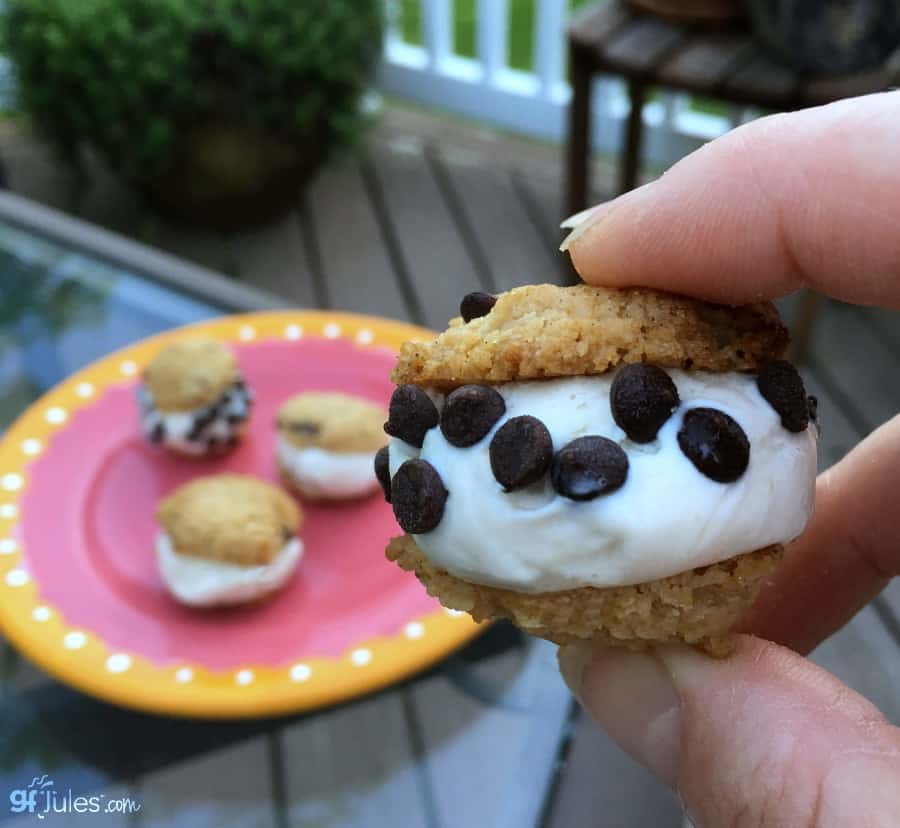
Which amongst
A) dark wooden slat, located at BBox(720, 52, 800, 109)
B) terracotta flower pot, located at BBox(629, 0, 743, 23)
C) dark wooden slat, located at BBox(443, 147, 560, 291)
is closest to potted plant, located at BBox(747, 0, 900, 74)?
dark wooden slat, located at BBox(720, 52, 800, 109)

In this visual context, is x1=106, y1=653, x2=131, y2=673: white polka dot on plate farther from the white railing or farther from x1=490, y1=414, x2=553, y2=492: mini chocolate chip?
the white railing

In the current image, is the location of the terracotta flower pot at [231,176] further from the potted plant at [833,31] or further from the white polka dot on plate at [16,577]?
the white polka dot on plate at [16,577]

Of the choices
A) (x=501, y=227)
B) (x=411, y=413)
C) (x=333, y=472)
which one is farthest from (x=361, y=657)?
(x=501, y=227)

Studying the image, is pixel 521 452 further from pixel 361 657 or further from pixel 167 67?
pixel 167 67

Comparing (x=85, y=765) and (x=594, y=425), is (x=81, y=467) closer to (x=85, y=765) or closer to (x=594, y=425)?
(x=85, y=765)

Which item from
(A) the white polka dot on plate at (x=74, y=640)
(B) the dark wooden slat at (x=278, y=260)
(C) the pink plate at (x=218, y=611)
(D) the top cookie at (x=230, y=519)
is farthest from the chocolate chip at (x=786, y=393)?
(B) the dark wooden slat at (x=278, y=260)

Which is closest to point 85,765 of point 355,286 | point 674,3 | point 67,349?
point 67,349
